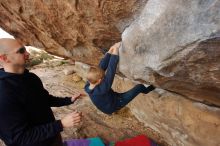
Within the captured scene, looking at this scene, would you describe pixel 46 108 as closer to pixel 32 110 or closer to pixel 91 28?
pixel 32 110

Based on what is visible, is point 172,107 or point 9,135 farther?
point 172,107

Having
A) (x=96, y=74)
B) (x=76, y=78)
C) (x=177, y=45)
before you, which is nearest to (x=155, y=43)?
(x=177, y=45)

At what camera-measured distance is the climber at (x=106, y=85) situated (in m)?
3.63

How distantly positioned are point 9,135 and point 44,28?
2.64 m

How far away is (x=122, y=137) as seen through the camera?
6137 millimetres

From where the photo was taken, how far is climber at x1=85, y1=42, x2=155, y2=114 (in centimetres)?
363

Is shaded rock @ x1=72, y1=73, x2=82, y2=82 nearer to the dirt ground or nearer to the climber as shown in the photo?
the dirt ground

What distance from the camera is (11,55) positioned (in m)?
2.98

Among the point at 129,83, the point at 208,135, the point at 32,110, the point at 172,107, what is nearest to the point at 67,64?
the point at 129,83

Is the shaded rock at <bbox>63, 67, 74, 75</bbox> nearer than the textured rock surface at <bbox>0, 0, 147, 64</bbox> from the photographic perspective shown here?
No

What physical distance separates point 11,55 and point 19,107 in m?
0.46

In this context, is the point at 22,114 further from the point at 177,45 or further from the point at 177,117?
the point at 177,117

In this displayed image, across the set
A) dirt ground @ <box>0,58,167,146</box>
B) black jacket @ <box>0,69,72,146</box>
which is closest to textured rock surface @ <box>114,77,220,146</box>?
dirt ground @ <box>0,58,167,146</box>

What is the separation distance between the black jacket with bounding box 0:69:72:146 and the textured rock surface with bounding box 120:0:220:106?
1.01 meters
